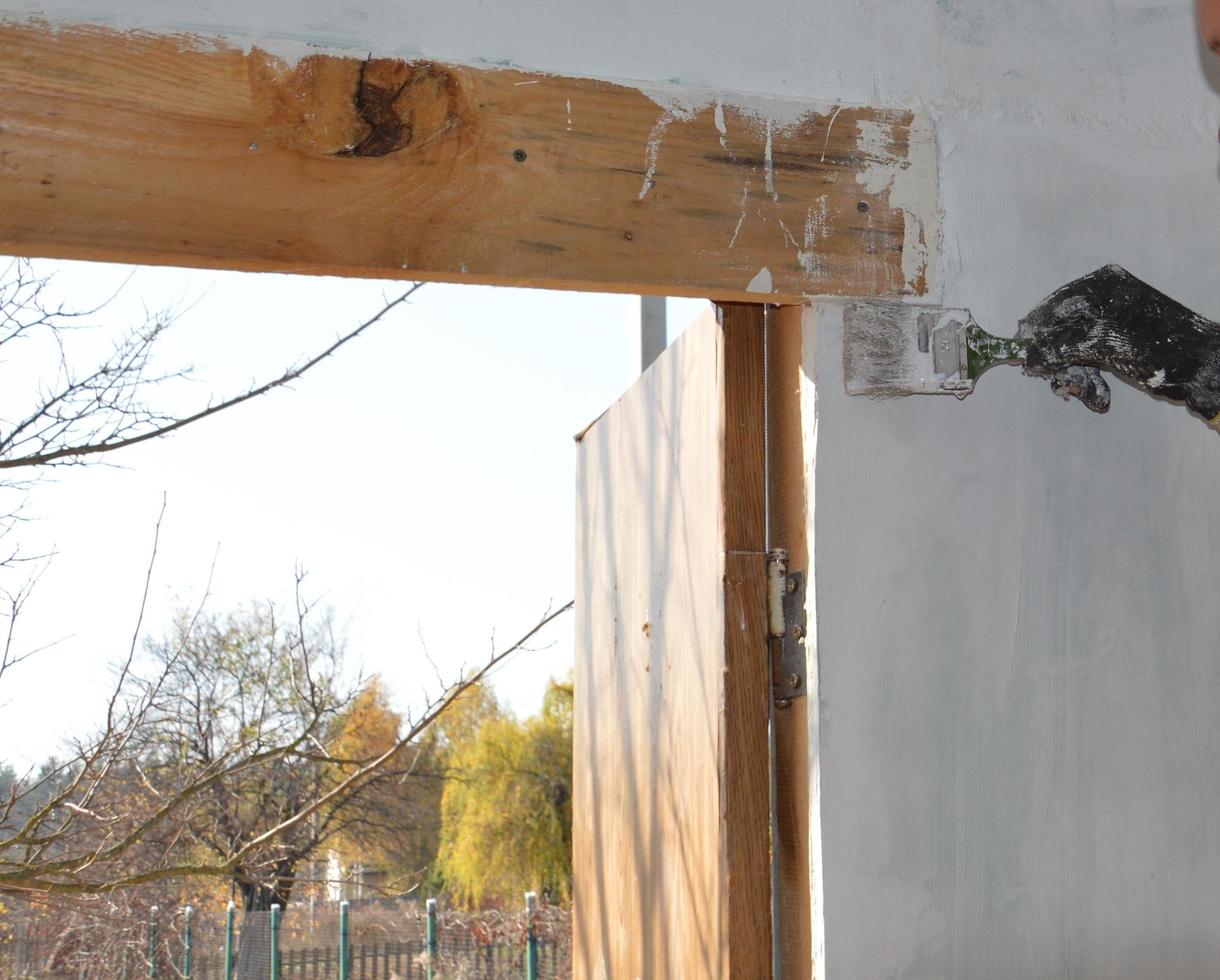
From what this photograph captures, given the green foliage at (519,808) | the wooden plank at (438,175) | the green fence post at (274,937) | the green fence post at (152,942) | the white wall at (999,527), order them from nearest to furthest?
the wooden plank at (438,175), the white wall at (999,527), the green fence post at (152,942), the green fence post at (274,937), the green foliage at (519,808)

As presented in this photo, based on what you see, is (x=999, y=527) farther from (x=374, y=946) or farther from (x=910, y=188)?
(x=374, y=946)

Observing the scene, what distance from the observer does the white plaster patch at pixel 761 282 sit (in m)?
1.79

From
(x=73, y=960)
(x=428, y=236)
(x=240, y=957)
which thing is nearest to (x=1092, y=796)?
(x=428, y=236)

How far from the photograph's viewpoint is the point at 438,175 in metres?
1.67

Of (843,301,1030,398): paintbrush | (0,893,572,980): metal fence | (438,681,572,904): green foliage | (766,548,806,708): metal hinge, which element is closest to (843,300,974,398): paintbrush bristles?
(843,301,1030,398): paintbrush

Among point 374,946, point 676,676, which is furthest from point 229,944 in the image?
point 676,676

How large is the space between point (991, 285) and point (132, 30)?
123 centimetres

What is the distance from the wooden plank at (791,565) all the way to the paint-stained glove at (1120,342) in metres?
0.34

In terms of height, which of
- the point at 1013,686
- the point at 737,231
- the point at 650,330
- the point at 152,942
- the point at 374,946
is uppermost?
the point at 650,330

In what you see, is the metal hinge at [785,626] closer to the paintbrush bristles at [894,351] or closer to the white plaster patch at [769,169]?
the paintbrush bristles at [894,351]

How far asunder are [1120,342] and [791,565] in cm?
55

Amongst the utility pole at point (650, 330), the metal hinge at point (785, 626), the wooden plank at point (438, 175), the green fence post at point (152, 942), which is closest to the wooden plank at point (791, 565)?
the metal hinge at point (785, 626)

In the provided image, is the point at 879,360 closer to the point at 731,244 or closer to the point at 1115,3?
the point at 731,244

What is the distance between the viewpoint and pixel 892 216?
1871mm
